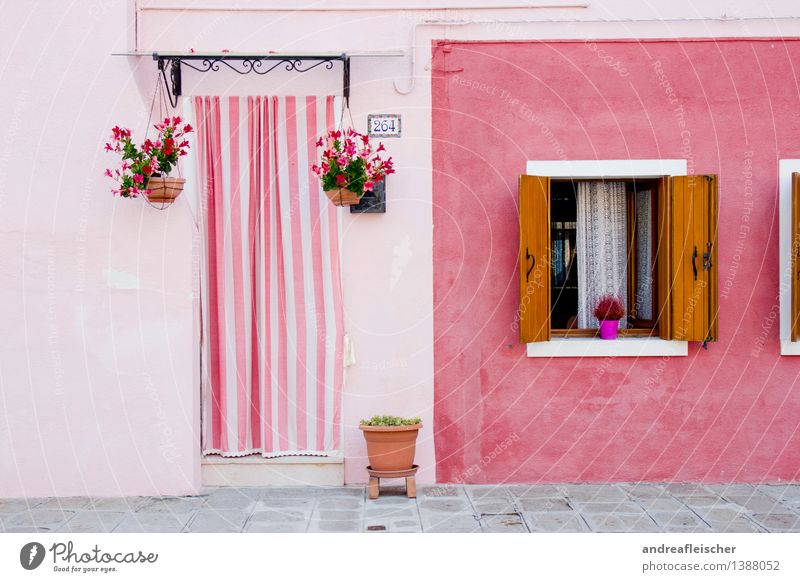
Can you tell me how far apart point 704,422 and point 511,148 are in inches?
104

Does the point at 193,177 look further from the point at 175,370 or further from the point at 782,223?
the point at 782,223

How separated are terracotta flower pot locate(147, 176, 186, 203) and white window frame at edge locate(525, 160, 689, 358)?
106 inches

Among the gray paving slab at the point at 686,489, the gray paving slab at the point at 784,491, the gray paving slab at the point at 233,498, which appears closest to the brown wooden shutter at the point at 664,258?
the gray paving slab at the point at 686,489

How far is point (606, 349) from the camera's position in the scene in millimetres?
7809

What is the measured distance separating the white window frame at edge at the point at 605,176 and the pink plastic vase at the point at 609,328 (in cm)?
5

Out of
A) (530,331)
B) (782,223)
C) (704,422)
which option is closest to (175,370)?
(530,331)

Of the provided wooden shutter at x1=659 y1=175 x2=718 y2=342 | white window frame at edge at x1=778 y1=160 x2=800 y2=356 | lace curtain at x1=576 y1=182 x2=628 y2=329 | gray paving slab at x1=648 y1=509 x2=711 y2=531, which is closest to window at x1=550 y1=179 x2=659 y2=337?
lace curtain at x1=576 y1=182 x2=628 y2=329

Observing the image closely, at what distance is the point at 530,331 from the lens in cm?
762

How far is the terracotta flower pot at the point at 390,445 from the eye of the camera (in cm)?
730

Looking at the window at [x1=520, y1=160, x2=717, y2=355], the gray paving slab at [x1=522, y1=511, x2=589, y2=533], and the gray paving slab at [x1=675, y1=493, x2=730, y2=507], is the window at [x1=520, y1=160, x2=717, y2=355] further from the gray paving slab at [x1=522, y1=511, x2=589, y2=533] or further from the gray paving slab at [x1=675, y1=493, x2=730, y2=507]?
the gray paving slab at [x1=522, y1=511, x2=589, y2=533]

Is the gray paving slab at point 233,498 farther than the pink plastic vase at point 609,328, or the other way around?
the pink plastic vase at point 609,328

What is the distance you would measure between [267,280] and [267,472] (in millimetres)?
1515

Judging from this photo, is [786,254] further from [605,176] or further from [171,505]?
[171,505]

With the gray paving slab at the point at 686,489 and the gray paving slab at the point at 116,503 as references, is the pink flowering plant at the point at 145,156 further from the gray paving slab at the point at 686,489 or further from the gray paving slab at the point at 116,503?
the gray paving slab at the point at 686,489
